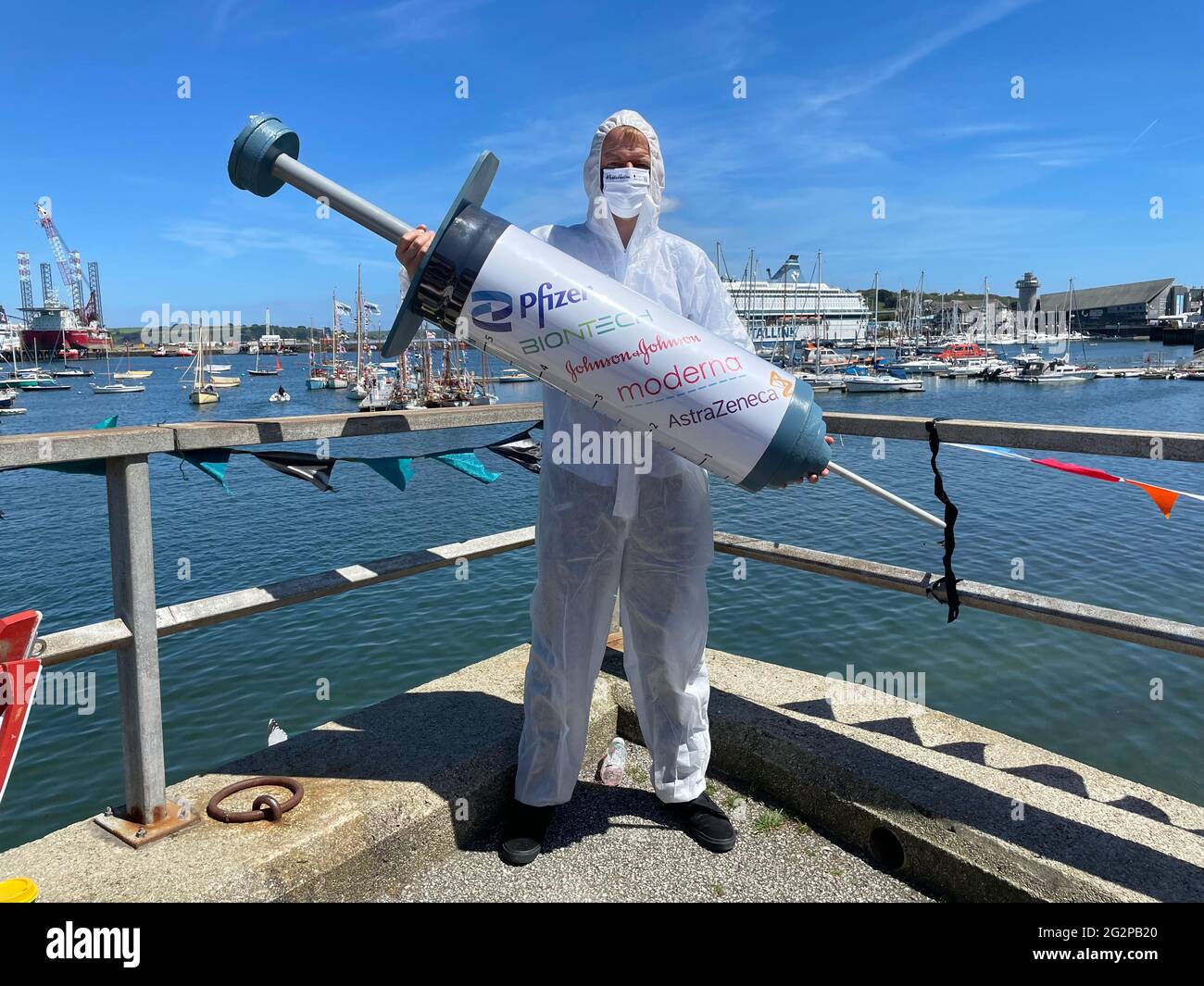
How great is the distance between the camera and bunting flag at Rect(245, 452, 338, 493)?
9.73 feet

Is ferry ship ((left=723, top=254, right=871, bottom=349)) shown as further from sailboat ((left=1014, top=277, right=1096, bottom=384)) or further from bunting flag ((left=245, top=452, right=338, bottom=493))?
bunting flag ((left=245, top=452, right=338, bottom=493))

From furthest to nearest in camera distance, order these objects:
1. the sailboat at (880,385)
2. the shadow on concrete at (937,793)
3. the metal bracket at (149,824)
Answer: the sailboat at (880,385), the metal bracket at (149,824), the shadow on concrete at (937,793)

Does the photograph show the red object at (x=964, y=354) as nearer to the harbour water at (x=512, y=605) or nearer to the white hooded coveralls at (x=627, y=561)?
the harbour water at (x=512, y=605)

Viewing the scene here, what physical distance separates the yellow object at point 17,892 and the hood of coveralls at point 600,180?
2424 millimetres

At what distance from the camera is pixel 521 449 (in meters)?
3.71

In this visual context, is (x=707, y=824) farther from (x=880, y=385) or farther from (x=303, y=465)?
(x=880, y=385)

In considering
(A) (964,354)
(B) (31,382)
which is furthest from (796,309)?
(B) (31,382)

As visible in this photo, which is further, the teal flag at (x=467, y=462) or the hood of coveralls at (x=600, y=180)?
the teal flag at (x=467, y=462)

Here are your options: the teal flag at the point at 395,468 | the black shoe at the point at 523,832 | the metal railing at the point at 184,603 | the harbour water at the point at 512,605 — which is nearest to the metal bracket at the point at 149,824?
the metal railing at the point at 184,603

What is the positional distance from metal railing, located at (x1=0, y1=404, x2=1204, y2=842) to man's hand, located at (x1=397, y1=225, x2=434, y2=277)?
0.55 metres

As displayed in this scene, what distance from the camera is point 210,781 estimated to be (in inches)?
105

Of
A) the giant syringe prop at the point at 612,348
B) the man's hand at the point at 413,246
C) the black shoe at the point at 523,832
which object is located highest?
the man's hand at the point at 413,246

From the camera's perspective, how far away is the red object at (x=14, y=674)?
2.02 m
